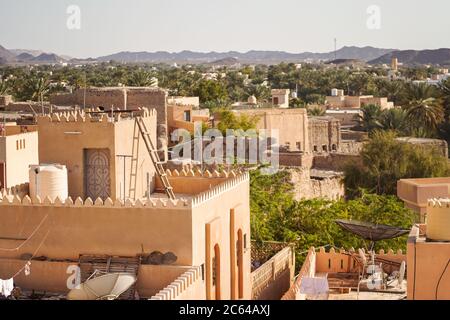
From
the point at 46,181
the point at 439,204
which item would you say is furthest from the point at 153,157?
the point at 439,204

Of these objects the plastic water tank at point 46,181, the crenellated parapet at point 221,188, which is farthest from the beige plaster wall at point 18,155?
the crenellated parapet at point 221,188

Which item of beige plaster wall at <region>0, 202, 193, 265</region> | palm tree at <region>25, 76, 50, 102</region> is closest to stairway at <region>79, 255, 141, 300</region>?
beige plaster wall at <region>0, 202, 193, 265</region>

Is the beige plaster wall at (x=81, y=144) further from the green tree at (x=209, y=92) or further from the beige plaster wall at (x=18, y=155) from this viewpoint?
the green tree at (x=209, y=92)

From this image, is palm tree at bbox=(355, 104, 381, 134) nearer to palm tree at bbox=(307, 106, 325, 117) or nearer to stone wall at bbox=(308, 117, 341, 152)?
palm tree at bbox=(307, 106, 325, 117)

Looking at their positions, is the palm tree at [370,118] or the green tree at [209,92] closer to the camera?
the palm tree at [370,118]

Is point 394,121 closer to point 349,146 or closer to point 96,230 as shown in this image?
point 349,146

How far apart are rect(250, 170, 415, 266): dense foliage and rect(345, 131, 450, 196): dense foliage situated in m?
4.19

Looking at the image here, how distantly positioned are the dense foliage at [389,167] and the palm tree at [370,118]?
930cm

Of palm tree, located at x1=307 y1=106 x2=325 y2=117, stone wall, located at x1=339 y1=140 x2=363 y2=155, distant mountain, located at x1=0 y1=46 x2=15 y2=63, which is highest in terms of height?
distant mountain, located at x1=0 y1=46 x2=15 y2=63

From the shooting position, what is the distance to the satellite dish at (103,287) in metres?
9.12

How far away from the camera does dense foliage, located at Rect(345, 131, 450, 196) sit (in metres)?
24.9

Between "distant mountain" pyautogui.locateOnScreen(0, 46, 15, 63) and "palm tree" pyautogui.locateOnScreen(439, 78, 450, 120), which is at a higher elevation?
"distant mountain" pyautogui.locateOnScreen(0, 46, 15, 63)

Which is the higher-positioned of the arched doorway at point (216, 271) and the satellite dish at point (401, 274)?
the arched doorway at point (216, 271)

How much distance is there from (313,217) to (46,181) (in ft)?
26.9
